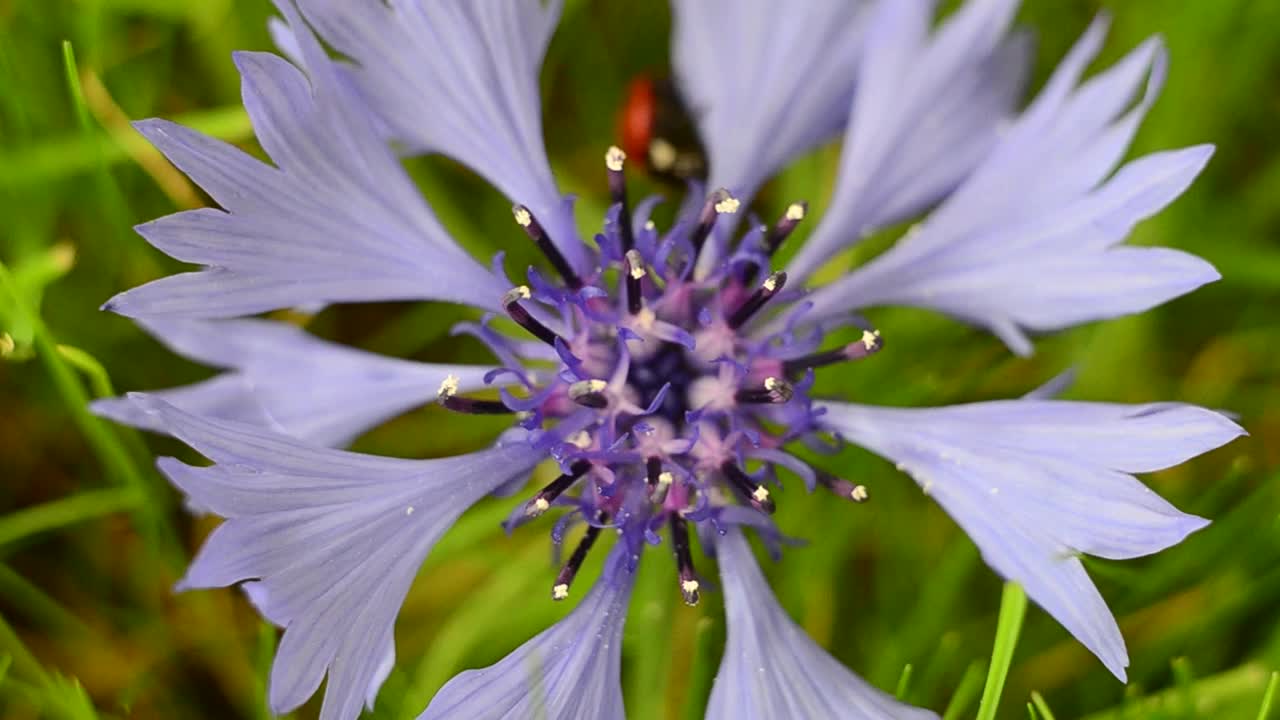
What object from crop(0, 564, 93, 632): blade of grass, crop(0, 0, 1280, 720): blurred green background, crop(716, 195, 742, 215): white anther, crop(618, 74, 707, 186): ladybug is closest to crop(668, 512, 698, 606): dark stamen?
crop(0, 0, 1280, 720): blurred green background

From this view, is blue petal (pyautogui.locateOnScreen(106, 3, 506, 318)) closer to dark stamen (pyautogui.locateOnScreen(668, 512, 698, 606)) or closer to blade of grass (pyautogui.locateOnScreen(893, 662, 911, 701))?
dark stamen (pyautogui.locateOnScreen(668, 512, 698, 606))

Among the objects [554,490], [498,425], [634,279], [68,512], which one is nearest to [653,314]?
[634,279]

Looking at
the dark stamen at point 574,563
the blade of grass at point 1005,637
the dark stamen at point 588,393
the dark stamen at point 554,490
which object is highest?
the dark stamen at point 588,393

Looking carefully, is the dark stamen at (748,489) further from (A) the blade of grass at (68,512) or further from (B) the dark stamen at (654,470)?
(A) the blade of grass at (68,512)

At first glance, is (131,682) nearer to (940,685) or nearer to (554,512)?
(554,512)

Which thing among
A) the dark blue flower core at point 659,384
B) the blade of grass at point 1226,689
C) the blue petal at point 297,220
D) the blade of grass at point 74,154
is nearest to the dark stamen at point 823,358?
the dark blue flower core at point 659,384

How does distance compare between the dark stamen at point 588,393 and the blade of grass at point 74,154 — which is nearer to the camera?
the dark stamen at point 588,393

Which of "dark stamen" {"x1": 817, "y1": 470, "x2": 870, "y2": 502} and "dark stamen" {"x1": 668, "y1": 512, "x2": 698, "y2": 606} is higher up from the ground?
"dark stamen" {"x1": 817, "y1": 470, "x2": 870, "y2": 502}

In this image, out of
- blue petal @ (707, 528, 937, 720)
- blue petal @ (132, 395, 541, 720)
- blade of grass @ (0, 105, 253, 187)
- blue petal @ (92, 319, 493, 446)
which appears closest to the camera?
blue petal @ (132, 395, 541, 720)
